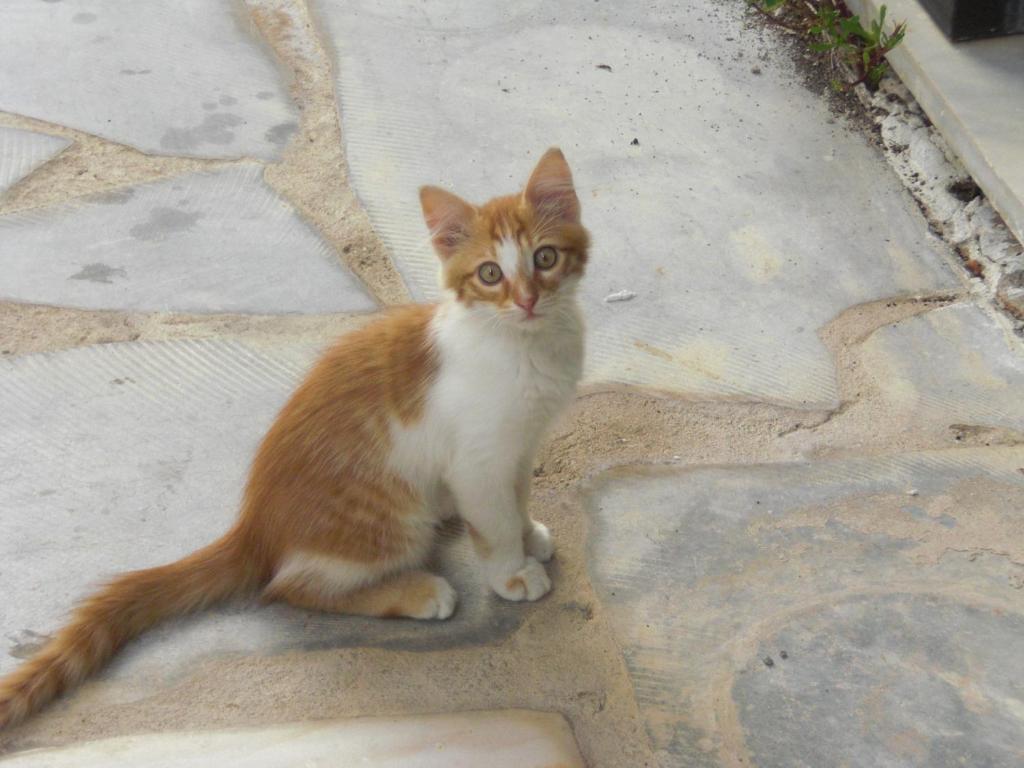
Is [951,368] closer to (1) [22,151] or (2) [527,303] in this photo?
(2) [527,303]

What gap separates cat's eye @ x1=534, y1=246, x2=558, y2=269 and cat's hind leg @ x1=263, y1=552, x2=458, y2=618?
61 cm

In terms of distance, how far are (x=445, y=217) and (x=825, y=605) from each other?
984 millimetres

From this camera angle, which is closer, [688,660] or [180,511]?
[688,660]

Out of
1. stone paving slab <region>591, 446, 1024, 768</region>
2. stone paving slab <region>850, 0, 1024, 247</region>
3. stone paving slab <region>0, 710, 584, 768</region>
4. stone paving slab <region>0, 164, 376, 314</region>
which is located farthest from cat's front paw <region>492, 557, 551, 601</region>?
stone paving slab <region>850, 0, 1024, 247</region>

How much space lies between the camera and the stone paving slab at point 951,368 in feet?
7.83

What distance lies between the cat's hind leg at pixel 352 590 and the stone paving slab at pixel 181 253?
835 millimetres

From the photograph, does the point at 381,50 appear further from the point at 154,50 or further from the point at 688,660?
the point at 688,660

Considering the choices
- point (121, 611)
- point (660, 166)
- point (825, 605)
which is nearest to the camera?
point (121, 611)

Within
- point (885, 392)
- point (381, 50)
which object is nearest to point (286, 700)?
point (885, 392)

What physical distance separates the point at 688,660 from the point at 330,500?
69 centimetres

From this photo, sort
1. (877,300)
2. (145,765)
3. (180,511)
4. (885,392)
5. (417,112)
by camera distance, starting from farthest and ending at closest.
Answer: (417,112) → (877,300) → (885,392) → (180,511) → (145,765)

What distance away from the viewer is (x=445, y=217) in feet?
6.52

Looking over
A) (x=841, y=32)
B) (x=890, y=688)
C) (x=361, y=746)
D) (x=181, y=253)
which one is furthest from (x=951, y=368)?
(x=181, y=253)

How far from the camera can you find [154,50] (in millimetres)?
3473
